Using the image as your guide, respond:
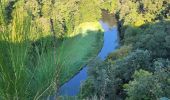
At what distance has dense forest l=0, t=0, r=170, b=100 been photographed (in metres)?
2.08

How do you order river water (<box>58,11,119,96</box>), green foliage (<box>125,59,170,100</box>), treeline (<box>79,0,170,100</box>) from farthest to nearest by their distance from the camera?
river water (<box>58,11,119,96</box>) → treeline (<box>79,0,170,100</box>) → green foliage (<box>125,59,170,100</box>)

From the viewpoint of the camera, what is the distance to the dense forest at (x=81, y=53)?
2.08 m

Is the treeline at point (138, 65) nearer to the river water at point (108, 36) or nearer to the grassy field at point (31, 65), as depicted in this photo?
the grassy field at point (31, 65)

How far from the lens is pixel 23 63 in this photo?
6.97ft

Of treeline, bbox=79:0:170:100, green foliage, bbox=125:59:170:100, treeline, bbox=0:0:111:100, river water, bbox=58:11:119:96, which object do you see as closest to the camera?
treeline, bbox=0:0:111:100

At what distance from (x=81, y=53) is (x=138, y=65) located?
8.72 meters

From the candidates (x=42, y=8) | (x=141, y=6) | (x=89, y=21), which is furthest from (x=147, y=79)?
(x=89, y=21)

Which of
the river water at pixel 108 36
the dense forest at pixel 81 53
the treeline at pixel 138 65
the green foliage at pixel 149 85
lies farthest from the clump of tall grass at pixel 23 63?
the river water at pixel 108 36

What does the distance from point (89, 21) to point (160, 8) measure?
26.3 ft

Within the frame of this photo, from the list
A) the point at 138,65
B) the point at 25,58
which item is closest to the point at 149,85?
the point at 138,65

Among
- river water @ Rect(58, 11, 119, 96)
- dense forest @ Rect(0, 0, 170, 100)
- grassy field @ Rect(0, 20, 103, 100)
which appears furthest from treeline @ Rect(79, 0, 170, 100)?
river water @ Rect(58, 11, 119, 96)

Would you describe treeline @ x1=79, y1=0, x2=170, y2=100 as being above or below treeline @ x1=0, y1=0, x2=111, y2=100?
below

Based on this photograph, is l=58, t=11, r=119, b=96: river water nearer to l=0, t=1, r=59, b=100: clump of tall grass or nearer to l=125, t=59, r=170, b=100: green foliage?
l=125, t=59, r=170, b=100: green foliage

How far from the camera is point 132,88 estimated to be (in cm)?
1294
